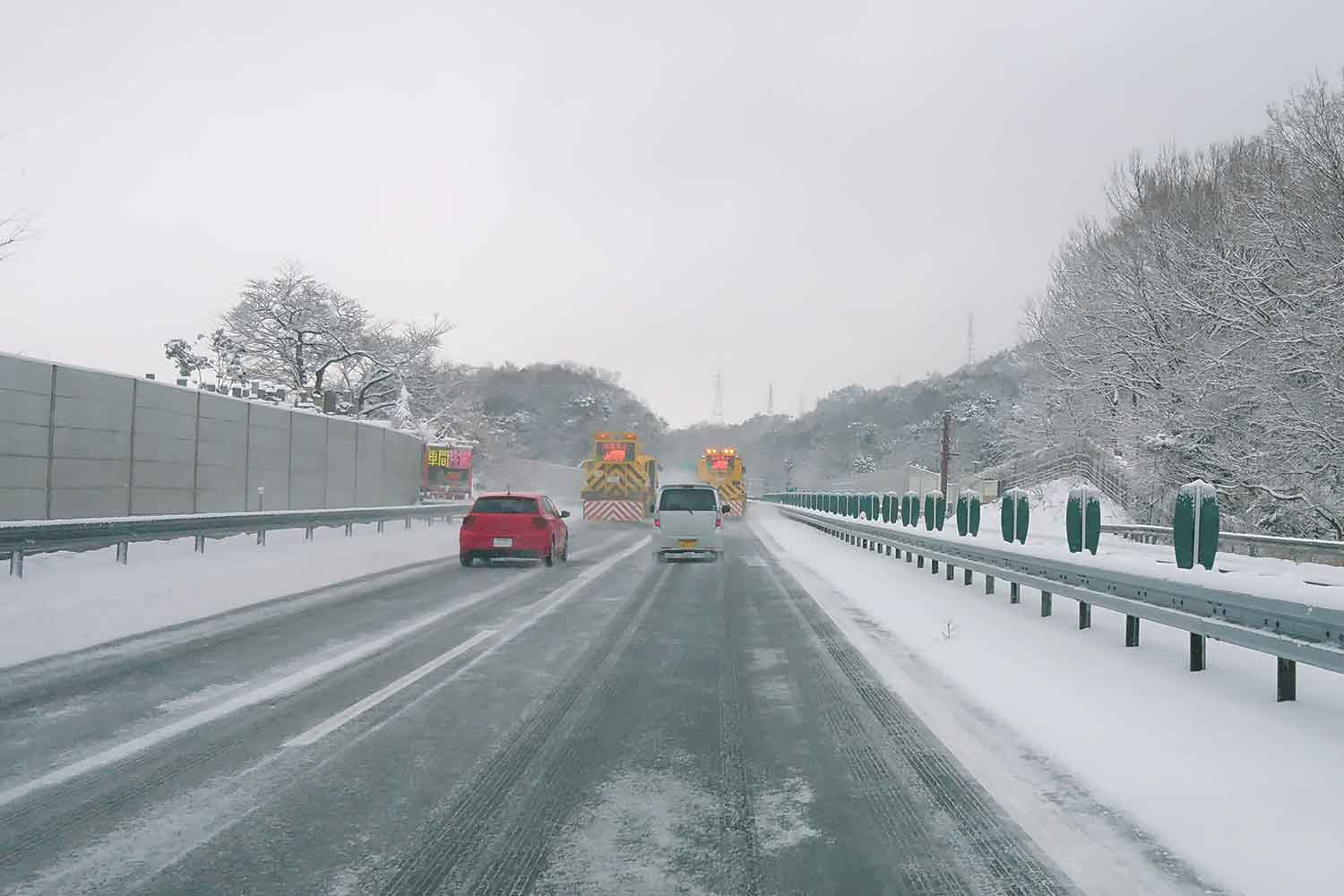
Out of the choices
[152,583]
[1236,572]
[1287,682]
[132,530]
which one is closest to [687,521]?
[132,530]

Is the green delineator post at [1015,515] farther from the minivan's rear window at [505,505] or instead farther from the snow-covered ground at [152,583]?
the snow-covered ground at [152,583]

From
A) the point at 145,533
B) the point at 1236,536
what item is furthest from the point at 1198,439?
the point at 145,533

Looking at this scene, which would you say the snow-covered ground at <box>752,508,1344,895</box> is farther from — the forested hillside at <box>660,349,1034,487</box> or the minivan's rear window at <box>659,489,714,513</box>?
the forested hillside at <box>660,349,1034,487</box>

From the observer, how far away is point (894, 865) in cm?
404

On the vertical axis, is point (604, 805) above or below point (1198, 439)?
below

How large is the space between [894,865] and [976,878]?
33 cm

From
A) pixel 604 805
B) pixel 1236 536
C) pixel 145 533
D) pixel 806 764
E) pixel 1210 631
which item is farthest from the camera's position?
pixel 1236 536

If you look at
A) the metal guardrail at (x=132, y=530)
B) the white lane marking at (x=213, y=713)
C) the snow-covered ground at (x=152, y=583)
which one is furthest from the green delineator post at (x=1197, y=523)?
the metal guardrail at (x=132, y=530)

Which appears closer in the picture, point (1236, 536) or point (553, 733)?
point (553, 733)

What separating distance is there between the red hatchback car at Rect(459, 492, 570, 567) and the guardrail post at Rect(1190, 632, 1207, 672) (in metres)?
12.9

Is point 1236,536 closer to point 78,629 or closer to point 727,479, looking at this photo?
point 78,629

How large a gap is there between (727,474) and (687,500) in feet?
109

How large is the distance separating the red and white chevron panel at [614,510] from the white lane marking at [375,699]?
37097 mm

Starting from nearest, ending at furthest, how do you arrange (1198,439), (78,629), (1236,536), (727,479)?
(78,629) → (1236,536) → (1198,439) → (727,479)
